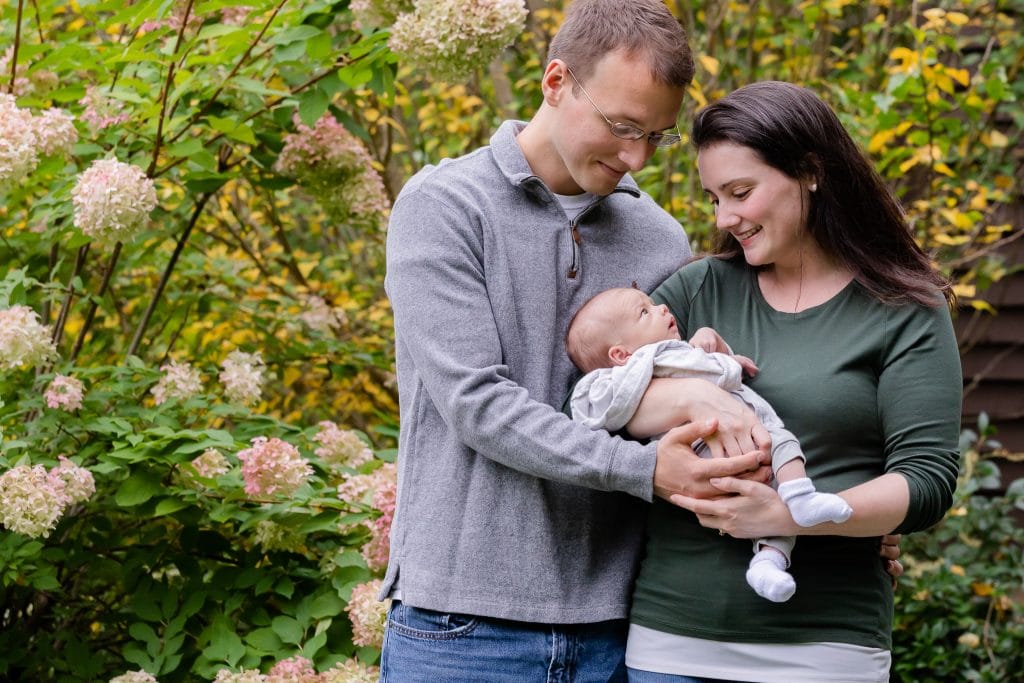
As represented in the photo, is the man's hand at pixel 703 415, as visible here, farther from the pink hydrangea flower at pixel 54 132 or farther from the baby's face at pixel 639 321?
the pink hydrangea flower at pixel 54 132

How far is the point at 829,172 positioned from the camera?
1864 mm

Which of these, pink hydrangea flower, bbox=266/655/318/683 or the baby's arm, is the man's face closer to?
the baby's arm

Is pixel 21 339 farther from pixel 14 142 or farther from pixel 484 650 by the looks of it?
pixel 484 650

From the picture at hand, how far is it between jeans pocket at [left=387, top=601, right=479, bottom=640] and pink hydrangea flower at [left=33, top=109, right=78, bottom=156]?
4.72 feet

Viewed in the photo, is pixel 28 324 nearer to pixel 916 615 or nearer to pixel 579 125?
pixel 579 125

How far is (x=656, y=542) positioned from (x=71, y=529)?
174cm

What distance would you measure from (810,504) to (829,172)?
1.90ft

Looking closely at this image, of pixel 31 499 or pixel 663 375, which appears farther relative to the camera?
pixel 31 499

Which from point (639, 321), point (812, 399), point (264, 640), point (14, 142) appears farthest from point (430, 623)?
point (14, 142)

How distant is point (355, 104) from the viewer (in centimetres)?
356

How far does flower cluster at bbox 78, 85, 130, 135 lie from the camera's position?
2.74 metres

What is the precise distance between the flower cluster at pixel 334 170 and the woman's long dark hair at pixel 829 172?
4.59 ft

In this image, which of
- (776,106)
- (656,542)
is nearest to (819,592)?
(656,542)

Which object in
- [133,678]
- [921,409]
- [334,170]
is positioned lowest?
[133,678]
